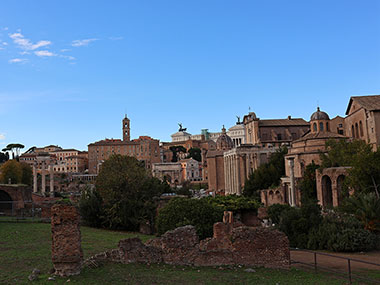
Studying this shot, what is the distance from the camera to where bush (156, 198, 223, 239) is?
2203 centimetres

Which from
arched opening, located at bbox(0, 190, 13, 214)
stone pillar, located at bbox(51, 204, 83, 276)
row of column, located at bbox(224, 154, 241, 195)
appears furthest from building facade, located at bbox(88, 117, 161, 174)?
stone pillar, located at bbox(51, 204, 83, 276)

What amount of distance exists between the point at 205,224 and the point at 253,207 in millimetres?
11628

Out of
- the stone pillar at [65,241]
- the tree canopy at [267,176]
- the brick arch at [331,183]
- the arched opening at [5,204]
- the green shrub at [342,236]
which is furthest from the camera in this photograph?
the tree canopy at [267,176]

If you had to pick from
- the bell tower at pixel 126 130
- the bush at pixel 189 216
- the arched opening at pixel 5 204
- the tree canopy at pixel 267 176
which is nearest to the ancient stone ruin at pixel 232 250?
the bush at pixel 189 216

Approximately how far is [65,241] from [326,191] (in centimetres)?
2269

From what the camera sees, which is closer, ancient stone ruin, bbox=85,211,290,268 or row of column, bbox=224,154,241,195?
ancient stone ruin, bbox=85,211,290,268

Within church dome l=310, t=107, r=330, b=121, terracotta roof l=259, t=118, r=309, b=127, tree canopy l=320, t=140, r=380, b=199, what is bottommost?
tree canopy l=320, t=140, r=380, b=199

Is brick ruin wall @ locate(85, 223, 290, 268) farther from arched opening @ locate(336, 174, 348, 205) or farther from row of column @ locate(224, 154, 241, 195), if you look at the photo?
row of column @ locate(224, 154, 241, 195)

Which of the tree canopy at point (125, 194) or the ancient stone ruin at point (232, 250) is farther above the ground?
the tree canopy at point (125, 194)

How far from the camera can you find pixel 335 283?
10859mm

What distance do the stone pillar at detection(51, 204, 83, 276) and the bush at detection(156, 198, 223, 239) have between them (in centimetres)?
1169

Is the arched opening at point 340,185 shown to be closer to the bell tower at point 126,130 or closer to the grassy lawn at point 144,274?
the grassy lawn at point 144,274

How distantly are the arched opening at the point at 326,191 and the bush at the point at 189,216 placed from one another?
9.65 metres

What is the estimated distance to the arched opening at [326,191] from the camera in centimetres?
2867
